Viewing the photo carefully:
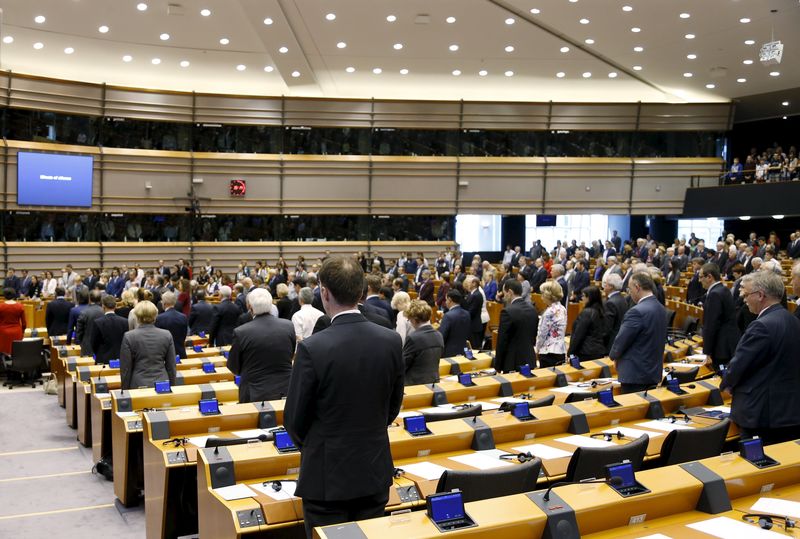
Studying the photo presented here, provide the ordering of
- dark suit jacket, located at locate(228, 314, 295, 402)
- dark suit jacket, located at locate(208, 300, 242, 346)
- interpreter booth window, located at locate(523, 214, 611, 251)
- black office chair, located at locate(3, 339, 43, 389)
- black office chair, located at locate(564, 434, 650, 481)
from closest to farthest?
black office chair, located at locate(564, 434, 650, 481) → dark suit jacket, located at locate(228, 314, 295, 402) → dark suit jacket, located at locate(208, 300, 242, 346) → black office chair, located at locate(3, 339, 43, 389) → interpreter booth window, located at locate(523, 214, 611, 251)

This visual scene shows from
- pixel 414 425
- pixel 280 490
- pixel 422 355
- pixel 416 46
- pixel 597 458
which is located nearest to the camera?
pixel 280 490

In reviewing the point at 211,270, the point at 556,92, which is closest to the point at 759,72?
the point at 556,92

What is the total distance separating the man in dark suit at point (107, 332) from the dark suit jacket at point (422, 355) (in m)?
4.00

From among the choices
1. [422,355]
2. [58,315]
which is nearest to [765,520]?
[422,355]

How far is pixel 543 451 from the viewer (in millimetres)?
4535

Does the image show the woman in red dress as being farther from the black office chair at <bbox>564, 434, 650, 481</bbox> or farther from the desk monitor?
the desk monitor

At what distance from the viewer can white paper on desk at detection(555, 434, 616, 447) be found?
4.66m

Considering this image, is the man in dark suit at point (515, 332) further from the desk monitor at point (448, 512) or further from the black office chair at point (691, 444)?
the desk monitor at point (448, 512)

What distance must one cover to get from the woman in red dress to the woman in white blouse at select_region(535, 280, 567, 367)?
315 inches

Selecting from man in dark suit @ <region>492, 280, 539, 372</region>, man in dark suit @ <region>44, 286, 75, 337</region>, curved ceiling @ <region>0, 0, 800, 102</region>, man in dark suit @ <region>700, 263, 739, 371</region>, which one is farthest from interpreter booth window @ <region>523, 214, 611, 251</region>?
man in dark suit @ <region>492, 280, 539, 372</region>

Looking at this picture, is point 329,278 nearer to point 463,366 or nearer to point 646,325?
point 646,325

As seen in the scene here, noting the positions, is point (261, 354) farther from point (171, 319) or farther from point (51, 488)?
point (171, 319)

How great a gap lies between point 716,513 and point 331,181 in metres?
20.8

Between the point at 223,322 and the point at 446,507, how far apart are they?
318 inches
